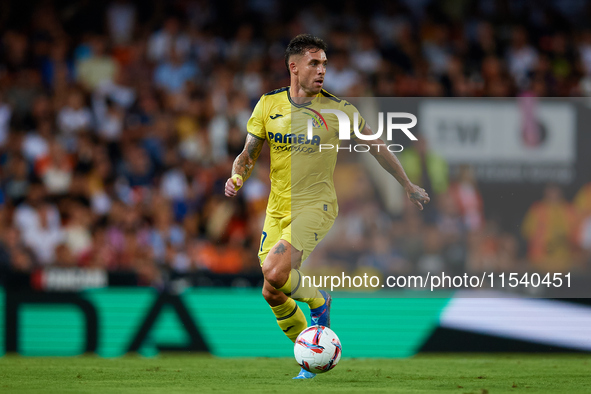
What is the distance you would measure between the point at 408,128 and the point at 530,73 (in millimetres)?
4266

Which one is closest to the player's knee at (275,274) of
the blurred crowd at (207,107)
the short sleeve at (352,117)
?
the short sleeve at (352,117)

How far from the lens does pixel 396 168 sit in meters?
7.45

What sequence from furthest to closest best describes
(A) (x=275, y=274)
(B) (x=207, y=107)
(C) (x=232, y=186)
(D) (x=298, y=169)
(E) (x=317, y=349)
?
(B) (x=207, y=107) < (D) (x=298, y=169) < (A) (x=275, y=274) < (C) (x=232, y=186) < (E) (x=317, y=349)

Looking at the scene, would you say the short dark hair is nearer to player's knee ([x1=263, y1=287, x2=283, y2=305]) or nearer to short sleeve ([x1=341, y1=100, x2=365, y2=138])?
short sleeve ([x1=341, y1=100, x2=365, y2=138])

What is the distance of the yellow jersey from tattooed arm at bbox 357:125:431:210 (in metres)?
0.27

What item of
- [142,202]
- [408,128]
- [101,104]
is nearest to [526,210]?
[408,128]

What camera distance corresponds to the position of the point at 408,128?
32.8 ft

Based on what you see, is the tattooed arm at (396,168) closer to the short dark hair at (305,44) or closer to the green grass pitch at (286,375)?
the short dark hair at (305,44)

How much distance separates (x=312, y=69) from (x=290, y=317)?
213 centimetres

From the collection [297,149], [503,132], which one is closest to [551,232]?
[503,132]

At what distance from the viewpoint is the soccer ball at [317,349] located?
21.5ft

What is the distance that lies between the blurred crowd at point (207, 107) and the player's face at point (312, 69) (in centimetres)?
293

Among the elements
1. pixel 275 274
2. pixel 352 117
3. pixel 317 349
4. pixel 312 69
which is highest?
pixel 312 69

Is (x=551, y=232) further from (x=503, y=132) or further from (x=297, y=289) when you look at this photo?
(x=297, y=289)
